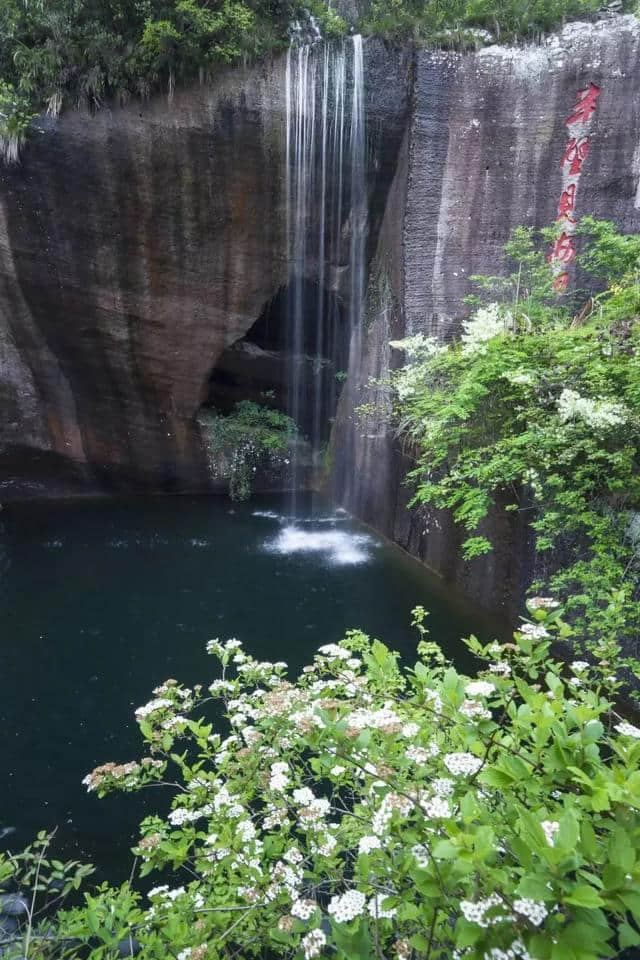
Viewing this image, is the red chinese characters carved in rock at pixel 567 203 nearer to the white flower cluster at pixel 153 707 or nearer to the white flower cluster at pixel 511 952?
the white flower cluster at pixel 153 707

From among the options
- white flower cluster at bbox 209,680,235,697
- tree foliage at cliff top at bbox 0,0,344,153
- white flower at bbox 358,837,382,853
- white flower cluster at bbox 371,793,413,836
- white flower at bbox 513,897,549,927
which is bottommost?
white flower cluster at bbox 209,680,235,697

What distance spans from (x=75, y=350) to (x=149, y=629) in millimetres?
5421

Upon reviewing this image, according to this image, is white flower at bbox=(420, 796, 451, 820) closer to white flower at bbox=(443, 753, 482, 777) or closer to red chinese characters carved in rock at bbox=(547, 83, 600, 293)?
white flower at bbox=(443, 753, 482, 777)

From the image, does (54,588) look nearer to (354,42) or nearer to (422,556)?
(422,556)

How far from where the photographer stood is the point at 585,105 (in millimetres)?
6621

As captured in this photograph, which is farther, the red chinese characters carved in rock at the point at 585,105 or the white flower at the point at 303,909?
the red chinese characters carved in rock at the point at 585,105

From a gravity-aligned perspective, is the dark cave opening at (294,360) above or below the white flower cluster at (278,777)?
above

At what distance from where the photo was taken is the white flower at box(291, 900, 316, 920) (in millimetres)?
1229

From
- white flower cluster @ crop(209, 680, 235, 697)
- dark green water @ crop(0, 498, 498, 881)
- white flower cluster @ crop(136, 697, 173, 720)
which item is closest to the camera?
white flower cluster @ crop(136, 697, 173, 720)

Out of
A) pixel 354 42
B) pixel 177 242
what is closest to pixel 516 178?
pixel 354 42

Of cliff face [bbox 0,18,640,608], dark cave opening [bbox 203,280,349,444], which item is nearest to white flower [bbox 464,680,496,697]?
cliff face [bbox 0,18,640,608]

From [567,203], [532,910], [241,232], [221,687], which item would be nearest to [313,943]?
[532,910]

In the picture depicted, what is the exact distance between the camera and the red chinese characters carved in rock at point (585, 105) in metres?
6.57

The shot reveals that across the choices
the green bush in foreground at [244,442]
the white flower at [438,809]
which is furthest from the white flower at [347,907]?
the green bush in foreground at [244,442]
